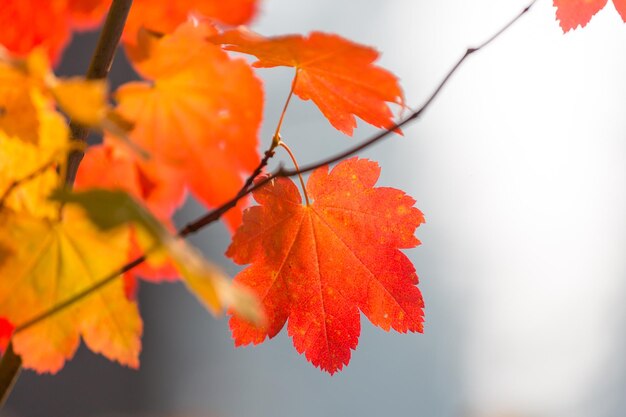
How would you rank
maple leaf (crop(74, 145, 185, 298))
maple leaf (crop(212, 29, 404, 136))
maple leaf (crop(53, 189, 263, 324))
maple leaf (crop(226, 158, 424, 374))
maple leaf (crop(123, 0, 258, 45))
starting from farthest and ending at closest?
maple leaf (crop(123, 0, 258, 45)) → maple leaf (crop(74, 145, 185, 298)) → maple leaf (crop(226, 158, 424, 374)) → maple leaf (crop(212, 29, 404, 136)) → maple leaf (crop(53, 189, 263, 324))

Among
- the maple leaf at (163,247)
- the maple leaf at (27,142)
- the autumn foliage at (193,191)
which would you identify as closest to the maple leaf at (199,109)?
the autumn foliage at (193,191)

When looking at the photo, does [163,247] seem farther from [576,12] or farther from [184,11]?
[184,11]

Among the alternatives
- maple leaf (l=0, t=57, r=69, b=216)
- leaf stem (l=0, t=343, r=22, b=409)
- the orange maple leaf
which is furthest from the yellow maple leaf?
the orange maple leaf

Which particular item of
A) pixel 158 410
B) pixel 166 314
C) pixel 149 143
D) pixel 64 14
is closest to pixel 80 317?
pixel 149 143

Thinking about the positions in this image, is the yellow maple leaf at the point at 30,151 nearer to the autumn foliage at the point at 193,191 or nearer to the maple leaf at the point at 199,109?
the autumn foliage at the point at 193,191

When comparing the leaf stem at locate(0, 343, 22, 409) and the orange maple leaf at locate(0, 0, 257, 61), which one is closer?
the leaf stem at locate(0, 343, 22, 409)

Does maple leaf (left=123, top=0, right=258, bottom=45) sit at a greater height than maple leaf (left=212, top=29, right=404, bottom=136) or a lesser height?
lesser

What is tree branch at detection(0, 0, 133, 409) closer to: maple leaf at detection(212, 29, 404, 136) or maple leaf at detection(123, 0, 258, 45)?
maple leaf at detection(212, 29, 404, 136)

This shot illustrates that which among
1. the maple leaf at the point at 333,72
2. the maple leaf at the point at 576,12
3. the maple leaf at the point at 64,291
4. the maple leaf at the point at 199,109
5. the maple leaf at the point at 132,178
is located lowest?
the maple leaf at the point at 132,178
